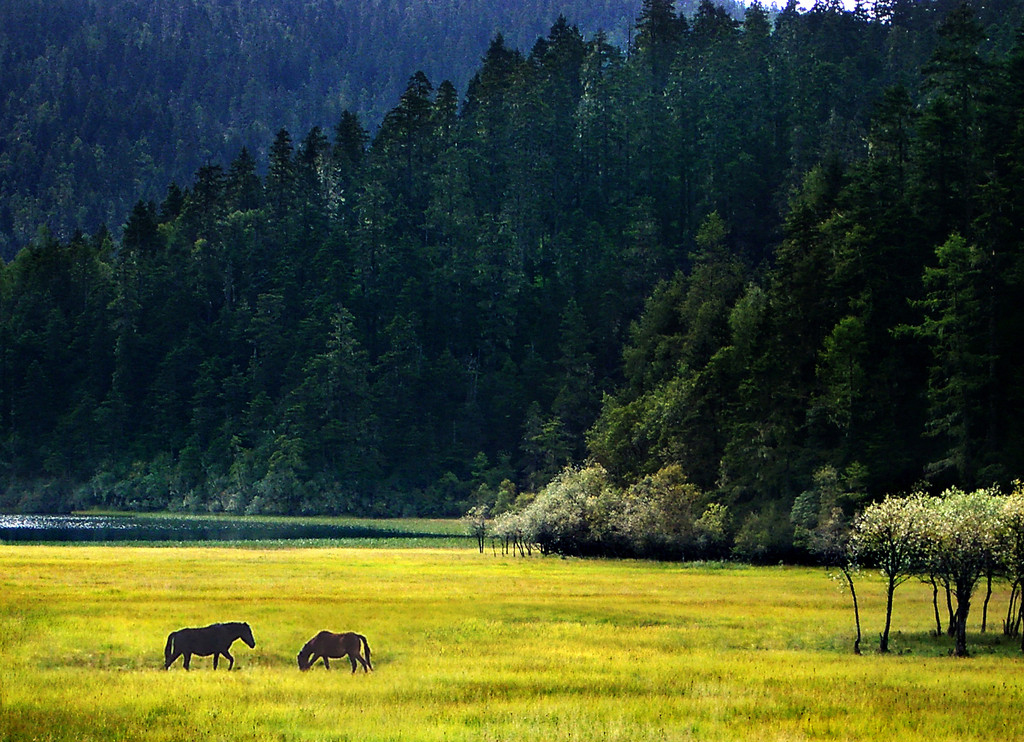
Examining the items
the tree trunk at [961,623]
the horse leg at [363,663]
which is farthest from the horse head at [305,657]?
the tree trunk at [961,623]

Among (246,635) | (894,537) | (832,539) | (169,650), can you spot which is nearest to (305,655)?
(246,635)

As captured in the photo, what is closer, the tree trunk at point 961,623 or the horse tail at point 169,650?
the horse tail at point 169,650

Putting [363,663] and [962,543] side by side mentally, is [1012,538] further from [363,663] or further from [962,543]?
[363,663]

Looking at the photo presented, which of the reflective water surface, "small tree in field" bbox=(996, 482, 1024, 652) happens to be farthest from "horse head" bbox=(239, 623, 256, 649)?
the reflective water surface

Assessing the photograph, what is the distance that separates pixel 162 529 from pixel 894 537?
364 feet

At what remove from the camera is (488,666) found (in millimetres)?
41406

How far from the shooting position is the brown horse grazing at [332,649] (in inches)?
1553

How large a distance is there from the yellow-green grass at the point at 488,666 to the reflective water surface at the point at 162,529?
2119 inches

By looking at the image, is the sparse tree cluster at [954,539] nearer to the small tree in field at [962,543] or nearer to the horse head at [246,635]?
the small tree in field at [962,543]

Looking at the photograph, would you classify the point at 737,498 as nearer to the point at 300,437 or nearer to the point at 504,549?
the point at 504,549

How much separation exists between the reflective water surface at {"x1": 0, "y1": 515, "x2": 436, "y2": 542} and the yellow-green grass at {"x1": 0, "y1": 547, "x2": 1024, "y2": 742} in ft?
177

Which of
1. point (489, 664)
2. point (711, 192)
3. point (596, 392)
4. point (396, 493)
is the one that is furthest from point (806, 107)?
point (489, 664)

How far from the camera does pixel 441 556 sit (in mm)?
101438

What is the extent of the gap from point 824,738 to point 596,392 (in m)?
145
